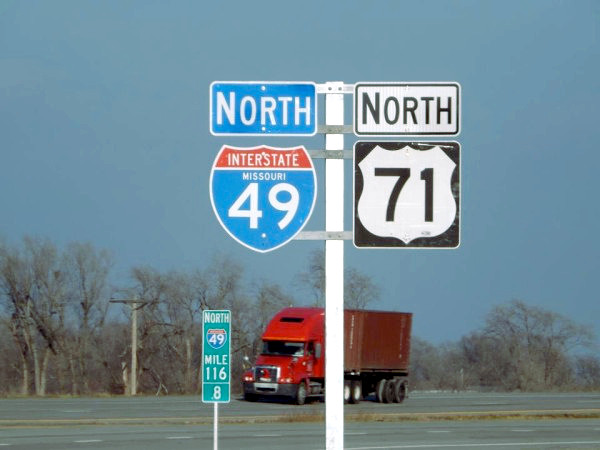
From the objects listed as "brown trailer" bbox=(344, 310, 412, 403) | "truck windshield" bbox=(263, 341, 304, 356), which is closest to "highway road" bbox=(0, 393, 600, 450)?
"brown trailer" bbox=(344, 310, 412, 403)

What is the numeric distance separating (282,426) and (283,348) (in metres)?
11.3

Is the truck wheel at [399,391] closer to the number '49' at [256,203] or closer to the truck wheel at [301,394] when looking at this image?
the truck wheel at [301,394]

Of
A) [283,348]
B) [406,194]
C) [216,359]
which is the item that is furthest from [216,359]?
[283,348]

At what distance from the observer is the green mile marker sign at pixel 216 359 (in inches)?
522

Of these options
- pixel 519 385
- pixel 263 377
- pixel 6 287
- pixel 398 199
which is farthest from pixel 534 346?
pixel 398 199

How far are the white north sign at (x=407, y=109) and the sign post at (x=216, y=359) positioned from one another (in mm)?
6706

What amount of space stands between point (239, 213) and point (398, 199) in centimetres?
104

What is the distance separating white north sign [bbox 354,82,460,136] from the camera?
7098 mm

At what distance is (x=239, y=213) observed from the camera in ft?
23.5

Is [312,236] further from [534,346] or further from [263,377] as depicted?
[534,346]

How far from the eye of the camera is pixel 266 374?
4028cm

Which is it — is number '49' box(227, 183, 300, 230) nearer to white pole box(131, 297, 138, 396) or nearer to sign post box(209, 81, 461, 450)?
sign post box(209, 81, 461, 450)

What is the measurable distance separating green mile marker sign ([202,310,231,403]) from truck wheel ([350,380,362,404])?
28.8m

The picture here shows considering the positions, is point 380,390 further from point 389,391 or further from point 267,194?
point 267,194
